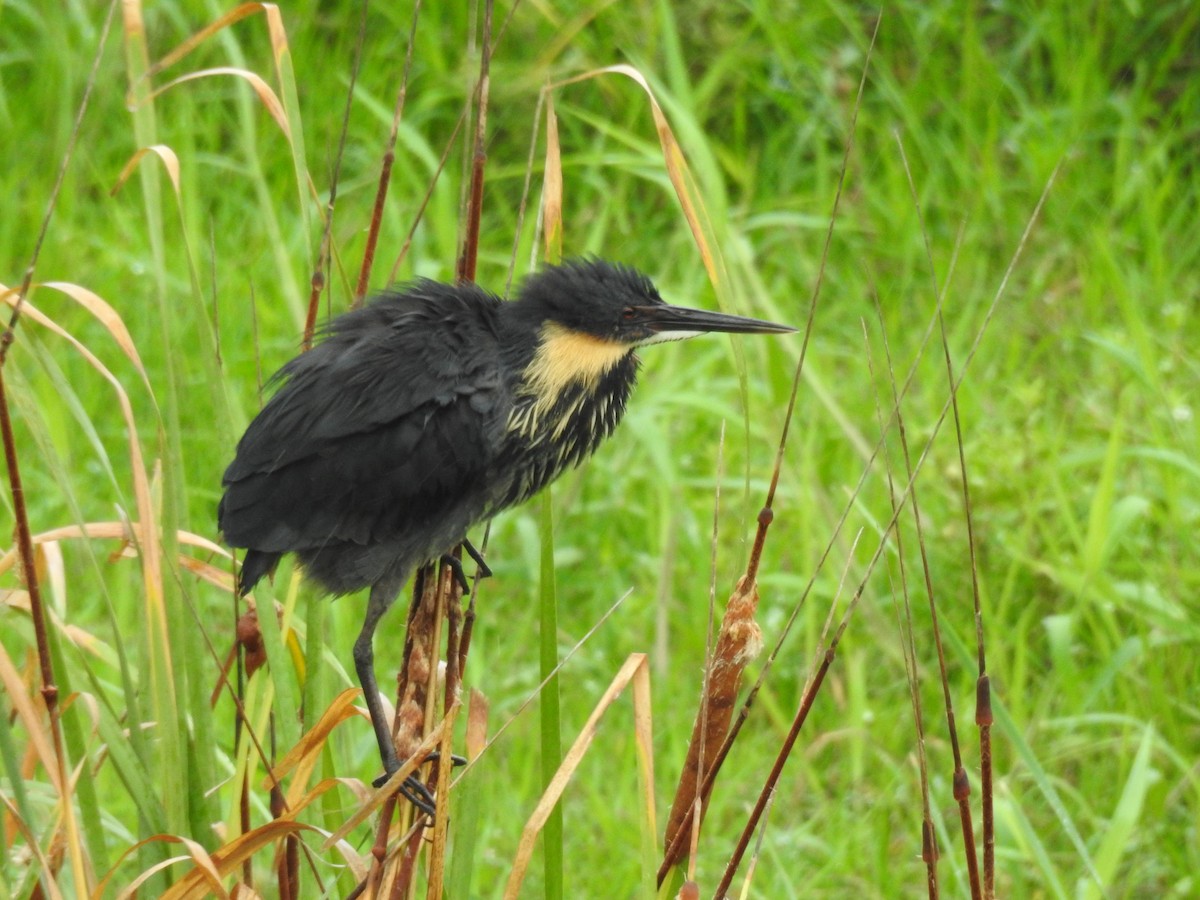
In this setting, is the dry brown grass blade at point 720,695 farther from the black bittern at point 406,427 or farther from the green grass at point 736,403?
the black bittern at point 406,427

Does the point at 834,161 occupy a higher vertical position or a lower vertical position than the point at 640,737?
higher

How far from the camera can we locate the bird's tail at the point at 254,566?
7.32 feet

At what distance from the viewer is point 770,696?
3.70m

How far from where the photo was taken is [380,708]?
221 centimetres

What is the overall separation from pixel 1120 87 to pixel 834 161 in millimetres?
1137

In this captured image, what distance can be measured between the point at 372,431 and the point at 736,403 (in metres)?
2.09

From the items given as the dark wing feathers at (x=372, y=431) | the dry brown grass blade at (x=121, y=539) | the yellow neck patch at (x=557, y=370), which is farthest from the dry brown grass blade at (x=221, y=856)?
the yellow neck patch at (x=557, y=370)

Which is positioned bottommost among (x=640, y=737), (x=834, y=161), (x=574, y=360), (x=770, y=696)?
(x=770, y=696)

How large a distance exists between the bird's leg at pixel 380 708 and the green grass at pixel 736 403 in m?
0.07

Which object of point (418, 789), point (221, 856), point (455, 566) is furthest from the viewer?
point (455, 566)

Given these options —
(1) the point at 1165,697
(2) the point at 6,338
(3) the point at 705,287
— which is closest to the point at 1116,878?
(1) the point at 1165,697

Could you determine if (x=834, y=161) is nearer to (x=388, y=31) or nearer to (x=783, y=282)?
(x=783, y=282)

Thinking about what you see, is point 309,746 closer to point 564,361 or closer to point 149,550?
point 149,550

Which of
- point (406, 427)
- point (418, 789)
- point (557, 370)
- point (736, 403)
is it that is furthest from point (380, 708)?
point (736, 403)
